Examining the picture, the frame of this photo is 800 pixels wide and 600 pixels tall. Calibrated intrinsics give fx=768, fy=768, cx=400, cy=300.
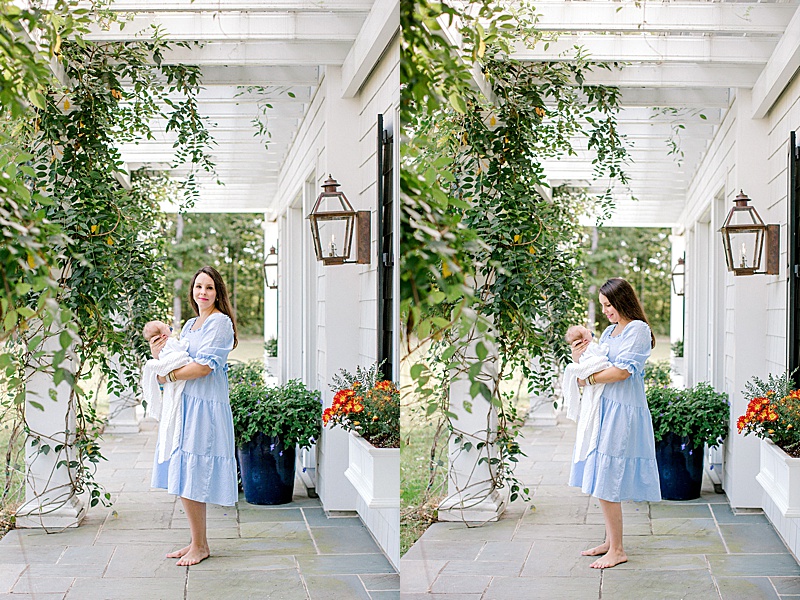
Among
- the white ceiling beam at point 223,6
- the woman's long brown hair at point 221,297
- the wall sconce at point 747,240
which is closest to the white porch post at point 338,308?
the white ceiling beam at point 223,6

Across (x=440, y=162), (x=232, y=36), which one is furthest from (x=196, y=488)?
(x=232, y=36)

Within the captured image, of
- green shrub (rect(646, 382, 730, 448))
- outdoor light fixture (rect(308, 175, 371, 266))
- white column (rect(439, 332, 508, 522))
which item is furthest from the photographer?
white column (rect(439, 332, 508, 522))

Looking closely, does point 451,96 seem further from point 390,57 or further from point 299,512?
point 299,512

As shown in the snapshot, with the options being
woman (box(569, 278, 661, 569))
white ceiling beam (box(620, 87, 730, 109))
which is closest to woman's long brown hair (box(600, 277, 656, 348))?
woman (box(569, 278, 661, 569))

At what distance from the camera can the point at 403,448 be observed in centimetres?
256

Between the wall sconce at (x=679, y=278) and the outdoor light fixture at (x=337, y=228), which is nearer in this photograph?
the wall sconce at (x=679, y=278)

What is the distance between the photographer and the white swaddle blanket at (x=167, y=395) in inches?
98.2

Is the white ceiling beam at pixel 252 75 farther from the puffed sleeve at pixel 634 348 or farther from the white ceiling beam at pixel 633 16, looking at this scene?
the puffed sleeve at pixel 634 348

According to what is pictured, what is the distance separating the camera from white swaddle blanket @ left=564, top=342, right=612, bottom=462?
2555 mm

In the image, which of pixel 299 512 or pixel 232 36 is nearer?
pixel 232 36

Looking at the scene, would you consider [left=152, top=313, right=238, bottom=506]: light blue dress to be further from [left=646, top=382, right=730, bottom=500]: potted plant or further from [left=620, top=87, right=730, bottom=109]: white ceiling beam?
[left=620, top=87, right=730, bottom=109]: white ceiling beam

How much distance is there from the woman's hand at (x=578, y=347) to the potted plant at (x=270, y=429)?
914 millimetres

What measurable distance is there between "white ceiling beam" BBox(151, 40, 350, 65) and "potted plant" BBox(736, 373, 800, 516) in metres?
1.74

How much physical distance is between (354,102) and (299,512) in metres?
1.50
